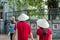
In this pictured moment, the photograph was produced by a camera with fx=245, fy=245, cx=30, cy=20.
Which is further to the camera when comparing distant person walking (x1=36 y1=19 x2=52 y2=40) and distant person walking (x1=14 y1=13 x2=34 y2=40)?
distant person walking (x1=14 y1=13 x2=34 y2=40)

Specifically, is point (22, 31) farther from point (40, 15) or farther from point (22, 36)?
point (40, 15)

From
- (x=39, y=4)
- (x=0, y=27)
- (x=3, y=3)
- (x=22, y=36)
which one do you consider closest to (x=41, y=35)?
(x=22, y=36)

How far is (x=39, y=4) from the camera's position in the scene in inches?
966

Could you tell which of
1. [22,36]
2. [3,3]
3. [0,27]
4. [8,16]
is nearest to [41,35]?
[22,36]

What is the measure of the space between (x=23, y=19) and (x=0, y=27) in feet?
65.7

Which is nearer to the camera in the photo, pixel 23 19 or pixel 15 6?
pixel 23 19

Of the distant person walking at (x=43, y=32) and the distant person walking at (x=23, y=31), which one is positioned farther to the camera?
the distant person walking at (x=23, y=31)

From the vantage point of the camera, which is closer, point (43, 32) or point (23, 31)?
point (43, 32)

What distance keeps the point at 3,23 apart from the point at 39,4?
5278mm

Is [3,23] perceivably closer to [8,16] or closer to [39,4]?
[8,16]

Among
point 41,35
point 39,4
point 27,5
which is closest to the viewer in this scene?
point 41,35

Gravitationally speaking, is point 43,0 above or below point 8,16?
above

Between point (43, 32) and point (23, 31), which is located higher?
point (43, 32)

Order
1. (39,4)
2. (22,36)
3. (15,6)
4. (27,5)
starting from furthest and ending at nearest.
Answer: (15,6) → (27,5) → (39,4) → (22,36)
